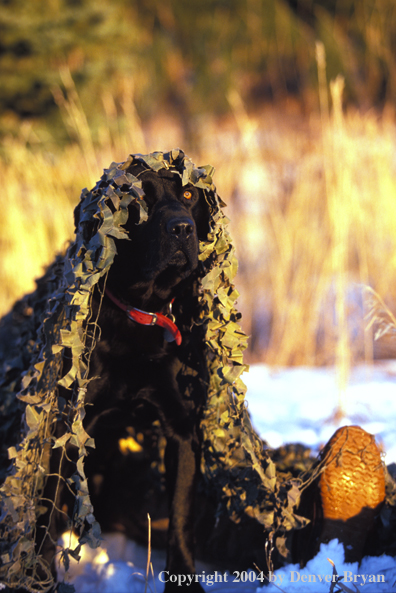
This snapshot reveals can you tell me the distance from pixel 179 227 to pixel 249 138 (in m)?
2.20

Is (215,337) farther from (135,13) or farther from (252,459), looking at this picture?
(135,13)

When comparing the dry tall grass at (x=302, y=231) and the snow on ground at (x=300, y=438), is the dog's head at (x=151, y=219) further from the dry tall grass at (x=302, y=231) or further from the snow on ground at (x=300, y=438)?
the dry tall grass at (x=302, y=231)

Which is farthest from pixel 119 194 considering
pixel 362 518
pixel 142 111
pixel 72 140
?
pixel 142 111

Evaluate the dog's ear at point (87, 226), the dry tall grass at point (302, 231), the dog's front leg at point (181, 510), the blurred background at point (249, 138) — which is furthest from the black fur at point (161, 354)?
the dry tall grass at point (302, 231)

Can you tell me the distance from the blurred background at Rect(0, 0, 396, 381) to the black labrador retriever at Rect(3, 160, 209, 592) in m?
0.79

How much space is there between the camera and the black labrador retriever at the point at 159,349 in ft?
4.81

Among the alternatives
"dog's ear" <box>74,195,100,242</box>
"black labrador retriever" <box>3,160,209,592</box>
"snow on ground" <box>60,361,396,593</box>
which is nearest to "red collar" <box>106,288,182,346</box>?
"black labrador retriever" <box>3,160,209,592</box>

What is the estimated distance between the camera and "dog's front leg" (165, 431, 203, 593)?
4.75 feet

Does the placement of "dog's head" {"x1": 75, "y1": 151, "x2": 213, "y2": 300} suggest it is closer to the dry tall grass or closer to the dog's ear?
the dog's ear

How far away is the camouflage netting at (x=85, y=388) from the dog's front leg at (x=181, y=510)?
120 mm

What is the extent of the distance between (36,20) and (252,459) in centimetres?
544

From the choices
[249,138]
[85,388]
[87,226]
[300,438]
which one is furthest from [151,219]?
[249,138]

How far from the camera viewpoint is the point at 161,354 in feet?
5.05

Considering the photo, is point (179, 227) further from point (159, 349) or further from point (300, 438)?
point (300, 438)
